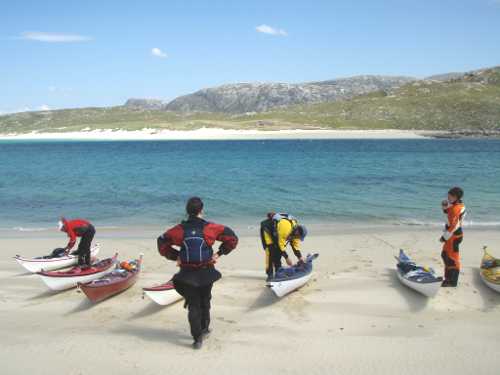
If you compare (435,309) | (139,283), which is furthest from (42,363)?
(435,309)

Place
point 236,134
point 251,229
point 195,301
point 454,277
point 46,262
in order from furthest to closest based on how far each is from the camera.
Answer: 1. point 236,134
2. point 251,229
3. point 46,262
4. point 454,277
5. point 195,301

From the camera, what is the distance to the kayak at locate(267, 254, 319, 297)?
27.9 feet

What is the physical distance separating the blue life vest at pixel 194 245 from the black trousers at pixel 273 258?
10.5 ft

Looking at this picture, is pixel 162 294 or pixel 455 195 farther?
pixel 455 195

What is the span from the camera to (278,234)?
9.35m

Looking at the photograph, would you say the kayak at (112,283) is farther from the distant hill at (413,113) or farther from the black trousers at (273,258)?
the distant hill at (413,113)

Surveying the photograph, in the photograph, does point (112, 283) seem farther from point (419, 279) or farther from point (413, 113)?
point (413, 113)

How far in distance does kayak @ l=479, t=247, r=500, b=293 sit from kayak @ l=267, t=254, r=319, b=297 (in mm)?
3389

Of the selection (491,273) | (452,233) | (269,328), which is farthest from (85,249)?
(491,273)

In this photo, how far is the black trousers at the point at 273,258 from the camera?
9555 mm

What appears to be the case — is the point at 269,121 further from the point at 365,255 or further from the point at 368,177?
the point at 365,255

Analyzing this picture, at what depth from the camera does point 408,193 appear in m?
24.9

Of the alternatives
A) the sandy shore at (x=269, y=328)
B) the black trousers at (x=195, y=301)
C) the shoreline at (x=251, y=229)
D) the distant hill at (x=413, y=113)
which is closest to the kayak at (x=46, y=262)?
the sandy shore at (x=269, y=328)

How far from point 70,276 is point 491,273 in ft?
27.2
